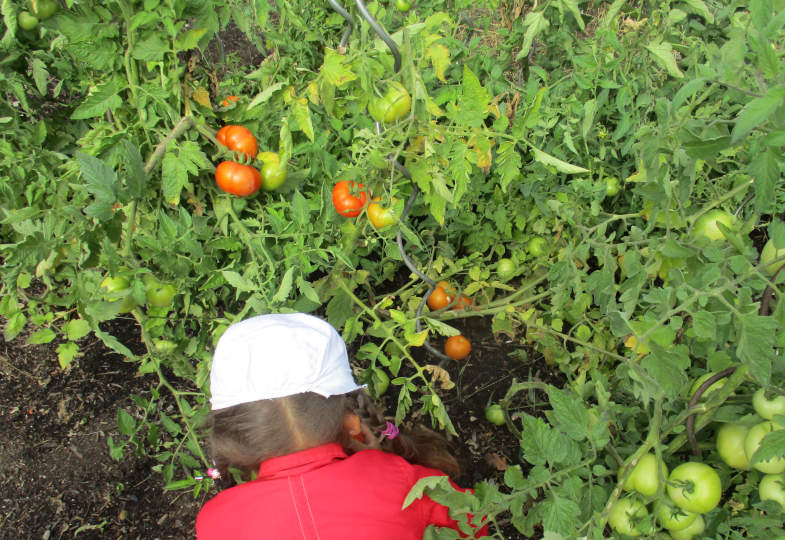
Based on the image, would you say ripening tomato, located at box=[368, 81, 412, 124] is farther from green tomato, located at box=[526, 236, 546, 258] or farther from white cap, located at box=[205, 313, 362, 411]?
green tomato, located at box=[526, 236, 546, 258]

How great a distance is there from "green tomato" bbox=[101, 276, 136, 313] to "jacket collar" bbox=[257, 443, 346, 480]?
0.56 m

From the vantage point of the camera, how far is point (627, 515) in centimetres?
95

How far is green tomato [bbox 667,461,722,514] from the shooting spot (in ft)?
2.83

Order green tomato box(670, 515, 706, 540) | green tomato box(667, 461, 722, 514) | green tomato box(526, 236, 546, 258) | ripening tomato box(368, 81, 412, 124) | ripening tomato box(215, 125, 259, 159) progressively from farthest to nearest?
green tomato box(526, 236, 546, 258) → ripening tomato box(215, 125, 259, 159) → ripening tomato box(368, 81, 412, 124) → green tomato box(670, 515, 706, 540) → green tomato box(667, 461, 722, 514)

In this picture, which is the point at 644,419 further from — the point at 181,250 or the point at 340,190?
the point at 181,250

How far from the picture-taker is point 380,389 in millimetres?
1728

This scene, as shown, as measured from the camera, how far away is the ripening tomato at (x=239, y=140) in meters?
1.54

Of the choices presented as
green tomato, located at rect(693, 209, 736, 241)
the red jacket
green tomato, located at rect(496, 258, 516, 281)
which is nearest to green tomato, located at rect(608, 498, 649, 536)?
the red jacket

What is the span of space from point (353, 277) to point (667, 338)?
3.59 feet

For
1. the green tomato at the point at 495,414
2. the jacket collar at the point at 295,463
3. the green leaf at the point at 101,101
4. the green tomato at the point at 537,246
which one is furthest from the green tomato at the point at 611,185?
the green leaf at the point at 101,101

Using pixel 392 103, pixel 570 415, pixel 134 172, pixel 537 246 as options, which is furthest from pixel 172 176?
pixel 537 246

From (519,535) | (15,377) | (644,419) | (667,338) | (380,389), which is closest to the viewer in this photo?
(667,338)

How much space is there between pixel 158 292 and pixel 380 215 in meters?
0.64

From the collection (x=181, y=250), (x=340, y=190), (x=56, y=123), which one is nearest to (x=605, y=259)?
(x=340, y=190)
